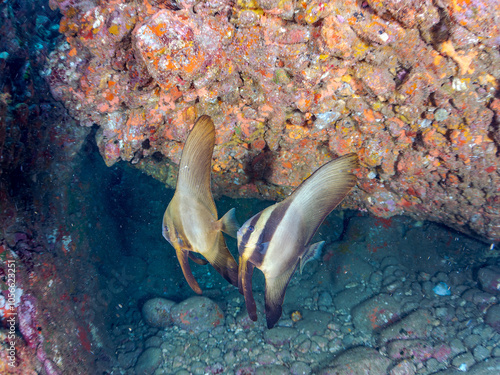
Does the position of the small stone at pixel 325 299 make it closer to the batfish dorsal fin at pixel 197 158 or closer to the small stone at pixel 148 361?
the small stone at pixel 148 361

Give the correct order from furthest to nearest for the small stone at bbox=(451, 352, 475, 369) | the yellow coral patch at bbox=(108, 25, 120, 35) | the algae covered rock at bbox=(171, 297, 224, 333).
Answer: the algae covered rock at bbox=(171, 297, 224, 333)
the small stone at bbox=(451, 352, 475, 369)
the yellow coral patch at bbox=(108, 25, 120, 35)

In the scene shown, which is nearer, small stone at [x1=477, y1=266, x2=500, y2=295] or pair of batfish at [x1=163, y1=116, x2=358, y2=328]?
pair of batfish at [x1=163, y1=116, x2=358, y2=328]

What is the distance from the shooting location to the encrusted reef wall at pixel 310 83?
2.23 metres

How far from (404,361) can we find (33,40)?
259 inches

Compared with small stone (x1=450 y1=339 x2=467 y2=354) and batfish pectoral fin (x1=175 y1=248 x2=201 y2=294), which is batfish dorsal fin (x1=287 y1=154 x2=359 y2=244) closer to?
batfish pectoral fin (x1=175 y1=248 x2=201 y2=294)

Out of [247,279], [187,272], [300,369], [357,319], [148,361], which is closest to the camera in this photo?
[247,279]

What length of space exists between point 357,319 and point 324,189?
3.83 metres

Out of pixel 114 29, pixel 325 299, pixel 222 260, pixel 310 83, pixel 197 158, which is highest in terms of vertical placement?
pixel 114 29

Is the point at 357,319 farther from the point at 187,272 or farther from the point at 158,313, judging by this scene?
the point at 158,313

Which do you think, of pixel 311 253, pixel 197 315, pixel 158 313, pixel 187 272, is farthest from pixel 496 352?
pixel 158 313

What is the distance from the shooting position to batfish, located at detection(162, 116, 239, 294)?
192 centimetres

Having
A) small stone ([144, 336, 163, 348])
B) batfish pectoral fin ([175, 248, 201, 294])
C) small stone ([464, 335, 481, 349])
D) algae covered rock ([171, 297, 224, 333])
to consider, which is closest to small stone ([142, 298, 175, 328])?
algae covered rock ([171, 297, 224, 333])

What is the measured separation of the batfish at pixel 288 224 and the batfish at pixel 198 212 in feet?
1.12

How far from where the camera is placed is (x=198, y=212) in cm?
207
